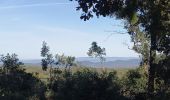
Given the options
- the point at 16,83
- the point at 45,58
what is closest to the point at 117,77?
the point at 16,83

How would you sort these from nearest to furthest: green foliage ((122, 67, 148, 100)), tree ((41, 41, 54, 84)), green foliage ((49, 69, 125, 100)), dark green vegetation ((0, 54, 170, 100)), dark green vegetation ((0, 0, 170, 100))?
dark green vegetation ((0, 0, 170, 100)), green foliage ((49, 69, 125, 100)), dark green vegetation ((0, 54, 170, 100)), green foliage ((122, 67, 148, 100)), tree ((41, 41, 54, 84))

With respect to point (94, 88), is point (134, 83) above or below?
below

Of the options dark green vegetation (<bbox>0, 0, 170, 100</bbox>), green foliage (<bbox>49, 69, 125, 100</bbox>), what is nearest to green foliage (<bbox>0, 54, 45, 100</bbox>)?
dark green vegetation (<bbox>0, 0, 170, 100</bbox>)

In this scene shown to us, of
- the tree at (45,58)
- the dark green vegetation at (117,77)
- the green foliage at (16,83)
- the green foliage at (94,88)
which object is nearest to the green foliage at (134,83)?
the dark green vegetation at (117,77)

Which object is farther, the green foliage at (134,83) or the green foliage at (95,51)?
the green foliage at (95,51)

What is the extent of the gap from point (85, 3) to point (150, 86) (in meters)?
21.0

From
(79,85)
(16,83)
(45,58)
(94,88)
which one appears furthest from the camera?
(45,58)

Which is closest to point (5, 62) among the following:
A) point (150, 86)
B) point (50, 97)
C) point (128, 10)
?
point (50, 97)

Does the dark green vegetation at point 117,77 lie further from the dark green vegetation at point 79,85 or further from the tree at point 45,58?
the tree at point 45,58

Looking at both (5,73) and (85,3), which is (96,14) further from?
(5,73)

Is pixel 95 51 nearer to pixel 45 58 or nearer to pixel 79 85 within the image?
pixel 45 58

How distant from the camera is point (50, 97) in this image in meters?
29.0

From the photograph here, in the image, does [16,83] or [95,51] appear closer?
[16,83]

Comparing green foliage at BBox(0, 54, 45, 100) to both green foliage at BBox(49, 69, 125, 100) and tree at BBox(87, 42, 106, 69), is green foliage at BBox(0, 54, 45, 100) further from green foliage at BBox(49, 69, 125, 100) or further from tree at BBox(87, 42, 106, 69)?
tree at BBox(87, 42, 106, 69)
